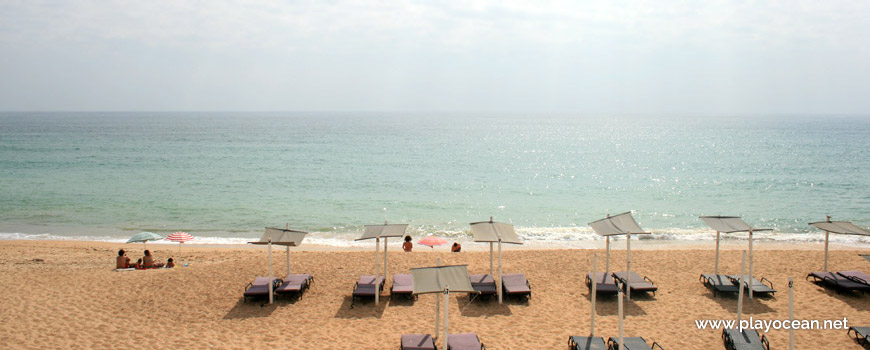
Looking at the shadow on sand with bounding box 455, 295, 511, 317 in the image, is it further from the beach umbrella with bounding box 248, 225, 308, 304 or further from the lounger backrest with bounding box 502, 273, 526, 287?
the beach umbrella with bounding box 248, 225, 308, 304

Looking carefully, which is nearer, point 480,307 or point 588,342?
point 588,342

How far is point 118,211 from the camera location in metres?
31.1

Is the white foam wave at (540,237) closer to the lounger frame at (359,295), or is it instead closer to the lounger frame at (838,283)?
the lounger frame at (359,295)

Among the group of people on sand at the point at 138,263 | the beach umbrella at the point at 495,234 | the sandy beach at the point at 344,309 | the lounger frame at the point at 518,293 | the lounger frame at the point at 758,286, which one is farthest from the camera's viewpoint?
the group of people on sand at the point at 138,263

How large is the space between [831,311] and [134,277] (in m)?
17.9

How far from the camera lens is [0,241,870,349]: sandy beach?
35.8 feet

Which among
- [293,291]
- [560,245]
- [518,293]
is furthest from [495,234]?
[560,245]

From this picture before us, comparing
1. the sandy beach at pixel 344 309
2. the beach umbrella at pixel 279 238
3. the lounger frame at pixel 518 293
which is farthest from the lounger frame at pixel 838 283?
the beach umbrella at pixel 279 238

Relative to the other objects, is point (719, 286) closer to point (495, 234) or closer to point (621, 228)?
point (621, 228)

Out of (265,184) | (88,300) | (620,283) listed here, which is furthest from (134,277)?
(265,184)

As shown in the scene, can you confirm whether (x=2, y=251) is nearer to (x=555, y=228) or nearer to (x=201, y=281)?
(x=201, y=281)

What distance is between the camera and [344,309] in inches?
500

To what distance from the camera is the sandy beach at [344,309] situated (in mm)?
10906

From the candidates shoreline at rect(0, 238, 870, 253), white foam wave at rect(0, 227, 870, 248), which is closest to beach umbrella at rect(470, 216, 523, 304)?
shoreline at rect(0, 238, 870, 253)
